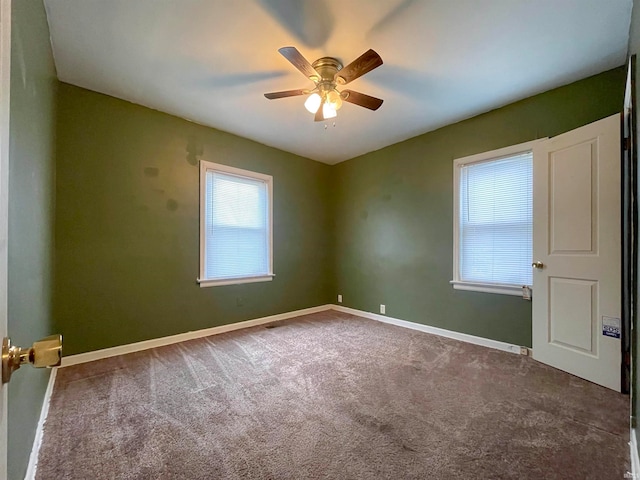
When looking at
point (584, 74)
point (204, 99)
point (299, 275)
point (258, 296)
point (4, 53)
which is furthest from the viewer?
point (299, 275)

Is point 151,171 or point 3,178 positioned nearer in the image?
point 3,178

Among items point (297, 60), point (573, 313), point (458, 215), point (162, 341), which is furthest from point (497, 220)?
point (162, 341)

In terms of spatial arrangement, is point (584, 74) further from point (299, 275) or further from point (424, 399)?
point (299, 275)

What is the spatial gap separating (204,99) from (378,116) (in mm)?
1904

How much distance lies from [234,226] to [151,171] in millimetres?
1152

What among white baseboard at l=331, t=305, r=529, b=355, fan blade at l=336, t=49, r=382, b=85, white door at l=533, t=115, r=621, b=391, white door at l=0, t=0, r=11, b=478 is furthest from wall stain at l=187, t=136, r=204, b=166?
white door at l=533, t=115, r=621, b=391

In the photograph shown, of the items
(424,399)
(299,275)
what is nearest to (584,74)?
(424,399)

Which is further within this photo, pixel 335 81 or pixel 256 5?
pixel 335 81

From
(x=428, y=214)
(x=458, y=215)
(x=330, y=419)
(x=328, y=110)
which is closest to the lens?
(x=330, y=419)

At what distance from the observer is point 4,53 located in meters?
0.56

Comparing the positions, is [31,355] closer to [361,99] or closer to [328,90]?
[328,90]

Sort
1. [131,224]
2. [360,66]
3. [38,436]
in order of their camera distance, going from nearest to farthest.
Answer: [38,436] → [360,66] → [131,224]

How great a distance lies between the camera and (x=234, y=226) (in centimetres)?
386

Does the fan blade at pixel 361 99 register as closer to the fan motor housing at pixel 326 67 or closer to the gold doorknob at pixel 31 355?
the fan motor housing at pixel 326 67
